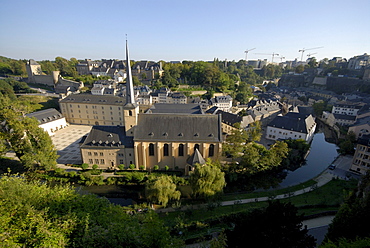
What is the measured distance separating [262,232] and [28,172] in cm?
4173

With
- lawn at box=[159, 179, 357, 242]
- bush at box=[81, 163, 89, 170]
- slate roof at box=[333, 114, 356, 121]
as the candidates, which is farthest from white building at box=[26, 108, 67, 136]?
slate roof at box=[333, 114, 356, 121]

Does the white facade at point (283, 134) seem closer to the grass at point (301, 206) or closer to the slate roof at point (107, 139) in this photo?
the grass at point (301, 206)

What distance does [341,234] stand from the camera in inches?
678

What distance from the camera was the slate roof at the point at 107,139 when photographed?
38.0 meters

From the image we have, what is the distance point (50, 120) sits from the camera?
190ft

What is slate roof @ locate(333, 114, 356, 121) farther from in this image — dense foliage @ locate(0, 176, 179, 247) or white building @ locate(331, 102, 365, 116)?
dense foliage @ locate(0, 176, 179, 247)

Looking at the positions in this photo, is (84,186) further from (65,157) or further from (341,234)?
(341,234)

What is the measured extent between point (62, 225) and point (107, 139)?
1071 inches

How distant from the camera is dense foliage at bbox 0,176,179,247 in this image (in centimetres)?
1172

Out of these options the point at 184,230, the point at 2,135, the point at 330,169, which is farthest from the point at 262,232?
the point at 2,135

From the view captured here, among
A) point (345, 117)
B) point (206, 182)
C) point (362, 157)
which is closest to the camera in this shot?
point (206, 182)

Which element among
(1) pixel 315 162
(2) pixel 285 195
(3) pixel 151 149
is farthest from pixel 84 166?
(1) pixel 315 162

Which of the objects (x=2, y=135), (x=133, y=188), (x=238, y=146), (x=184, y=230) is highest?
(x=2, y=135)

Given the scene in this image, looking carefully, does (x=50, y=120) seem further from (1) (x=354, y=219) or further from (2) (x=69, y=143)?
(1) (x=354, y=219)
